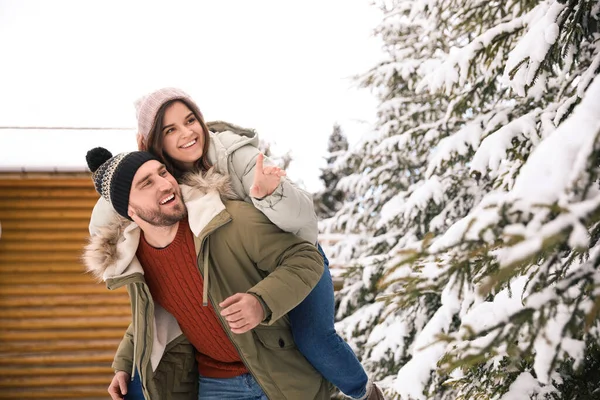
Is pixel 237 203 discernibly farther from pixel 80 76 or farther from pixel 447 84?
pixel 80 76

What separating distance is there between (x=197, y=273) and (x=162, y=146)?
60cm

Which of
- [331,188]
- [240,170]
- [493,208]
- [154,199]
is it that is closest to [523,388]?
[493,208]

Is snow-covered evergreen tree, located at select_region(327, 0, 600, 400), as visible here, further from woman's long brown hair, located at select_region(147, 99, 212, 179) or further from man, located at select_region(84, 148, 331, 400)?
woman's long brown hair, located at select_region(147, 99, 212, 179)

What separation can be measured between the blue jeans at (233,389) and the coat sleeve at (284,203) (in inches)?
25.7

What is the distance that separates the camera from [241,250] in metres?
2.38

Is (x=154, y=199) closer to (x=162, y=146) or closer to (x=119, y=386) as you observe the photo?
(x=162, y=146)

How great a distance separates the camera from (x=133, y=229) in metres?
2.56

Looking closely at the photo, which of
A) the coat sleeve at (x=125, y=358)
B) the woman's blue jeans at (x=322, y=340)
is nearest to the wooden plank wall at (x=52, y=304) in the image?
the coat sleeve at (x=125, y=358)

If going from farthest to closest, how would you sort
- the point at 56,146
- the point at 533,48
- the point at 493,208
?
the point at 56,146 → the point at 533,48 → the point at 493,208

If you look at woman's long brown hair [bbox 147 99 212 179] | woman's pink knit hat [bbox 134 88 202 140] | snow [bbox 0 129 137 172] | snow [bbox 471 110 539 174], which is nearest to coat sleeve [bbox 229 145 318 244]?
woman's long brown hair [bbox 147 99 212 179]

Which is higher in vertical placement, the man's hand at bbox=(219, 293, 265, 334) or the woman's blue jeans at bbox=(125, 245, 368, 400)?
the man's hand at bbox=(219, 293, 265, 334)

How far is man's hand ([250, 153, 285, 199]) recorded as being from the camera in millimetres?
2156

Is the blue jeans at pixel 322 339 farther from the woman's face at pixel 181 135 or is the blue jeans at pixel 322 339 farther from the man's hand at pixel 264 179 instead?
the woman's face at pixel 181 135

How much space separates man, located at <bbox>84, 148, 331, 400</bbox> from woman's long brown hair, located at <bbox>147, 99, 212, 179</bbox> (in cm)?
12
